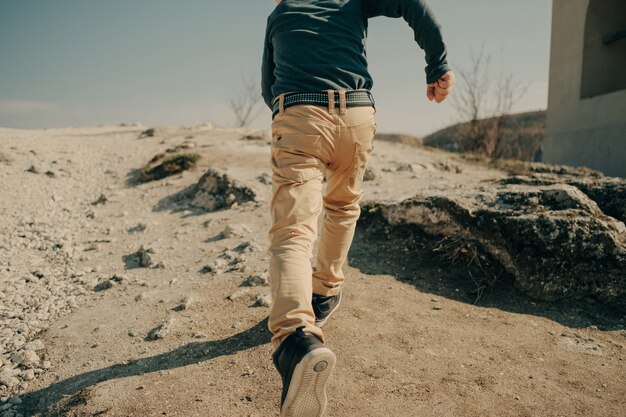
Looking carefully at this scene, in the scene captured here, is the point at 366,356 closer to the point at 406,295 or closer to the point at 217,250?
the point at 406,295

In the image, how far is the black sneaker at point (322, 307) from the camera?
2533 mm

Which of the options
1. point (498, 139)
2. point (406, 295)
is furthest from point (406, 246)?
point (498, 139)

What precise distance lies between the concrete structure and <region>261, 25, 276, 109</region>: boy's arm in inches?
254

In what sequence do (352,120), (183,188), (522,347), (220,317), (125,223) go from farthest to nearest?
1. (183,188)
2. (125,223)
3. (220,317)
4. (522,347)
5. (352,120)

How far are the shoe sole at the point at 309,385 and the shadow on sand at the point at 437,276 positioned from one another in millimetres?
1756

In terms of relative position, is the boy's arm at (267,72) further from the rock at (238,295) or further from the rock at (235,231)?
the rock at (235,231)

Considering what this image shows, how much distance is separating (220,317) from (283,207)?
3.75ft

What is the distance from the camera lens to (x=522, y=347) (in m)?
2.49

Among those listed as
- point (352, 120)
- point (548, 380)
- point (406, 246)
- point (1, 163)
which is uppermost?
point (352, 120)

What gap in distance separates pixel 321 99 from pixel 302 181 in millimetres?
384

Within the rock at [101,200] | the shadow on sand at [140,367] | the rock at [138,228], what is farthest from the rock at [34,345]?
the rock at [101,200]

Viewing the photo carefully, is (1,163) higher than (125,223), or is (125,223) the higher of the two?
(1,163)

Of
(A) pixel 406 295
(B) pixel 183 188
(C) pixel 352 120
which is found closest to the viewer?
(C) pixel 352 120

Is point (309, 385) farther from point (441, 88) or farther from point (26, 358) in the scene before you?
point (26, 358)
